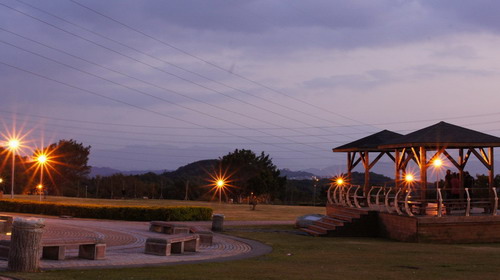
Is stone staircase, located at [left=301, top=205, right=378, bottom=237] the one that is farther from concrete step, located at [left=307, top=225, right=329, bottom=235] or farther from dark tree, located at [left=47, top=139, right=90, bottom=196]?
dark tree, located at [left=47, top=139, right=90, bottom=196]

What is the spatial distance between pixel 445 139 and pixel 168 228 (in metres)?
10.5

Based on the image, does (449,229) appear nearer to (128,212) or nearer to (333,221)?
(333,221)

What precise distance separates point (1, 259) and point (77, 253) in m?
2.13

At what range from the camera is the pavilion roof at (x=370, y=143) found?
28.0 m

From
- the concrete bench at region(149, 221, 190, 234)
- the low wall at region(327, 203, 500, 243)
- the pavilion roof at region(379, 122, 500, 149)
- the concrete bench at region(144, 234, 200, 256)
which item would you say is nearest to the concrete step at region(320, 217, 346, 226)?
the low wall at region(327, 203, 500, 243)

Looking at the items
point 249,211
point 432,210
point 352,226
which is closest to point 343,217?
point 352,226

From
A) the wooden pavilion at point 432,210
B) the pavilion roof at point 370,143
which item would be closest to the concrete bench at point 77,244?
the wooden pavilion at point 432,210

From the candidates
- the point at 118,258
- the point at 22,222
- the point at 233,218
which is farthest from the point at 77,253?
the point at 233,218

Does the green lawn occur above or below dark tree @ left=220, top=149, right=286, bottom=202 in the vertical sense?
below

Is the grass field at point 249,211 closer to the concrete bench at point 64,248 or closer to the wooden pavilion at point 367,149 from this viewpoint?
the wooden pavilion at point 367,149

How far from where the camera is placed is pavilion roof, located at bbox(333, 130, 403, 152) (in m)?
28.0

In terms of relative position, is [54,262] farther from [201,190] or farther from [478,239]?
[201,190]

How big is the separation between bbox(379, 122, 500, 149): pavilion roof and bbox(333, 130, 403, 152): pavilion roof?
17.1ft

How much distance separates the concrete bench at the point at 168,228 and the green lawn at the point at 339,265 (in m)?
2.75
